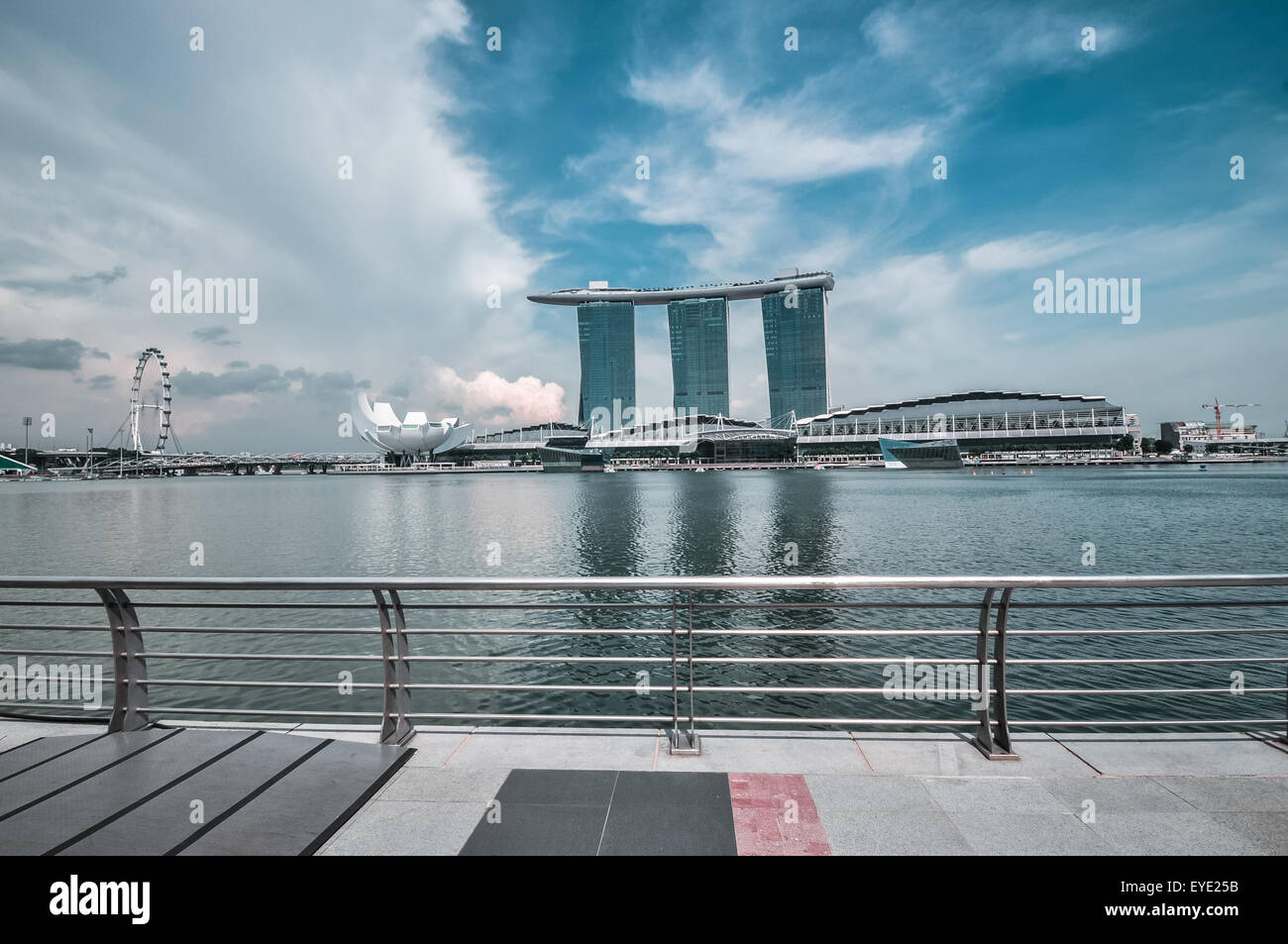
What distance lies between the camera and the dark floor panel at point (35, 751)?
12.8 ft

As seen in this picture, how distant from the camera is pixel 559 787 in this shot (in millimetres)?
3809

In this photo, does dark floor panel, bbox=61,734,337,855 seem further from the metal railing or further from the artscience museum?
the artscience museum

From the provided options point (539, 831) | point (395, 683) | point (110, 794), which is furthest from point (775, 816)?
point (110, 794)

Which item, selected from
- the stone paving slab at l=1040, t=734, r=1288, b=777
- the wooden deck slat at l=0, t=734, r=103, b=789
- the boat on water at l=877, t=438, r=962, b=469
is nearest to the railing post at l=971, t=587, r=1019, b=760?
the stone paving slab at l=1040, t=734, r=1288, b=777

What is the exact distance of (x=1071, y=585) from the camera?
159 inches

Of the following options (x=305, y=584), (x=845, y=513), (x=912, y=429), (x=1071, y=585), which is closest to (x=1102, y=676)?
(x=1071, y=585)

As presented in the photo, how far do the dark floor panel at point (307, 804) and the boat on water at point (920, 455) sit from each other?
14503cm

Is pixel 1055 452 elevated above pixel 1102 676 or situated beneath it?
elevated above

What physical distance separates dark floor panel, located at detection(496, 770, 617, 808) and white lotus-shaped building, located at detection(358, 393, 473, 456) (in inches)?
6709

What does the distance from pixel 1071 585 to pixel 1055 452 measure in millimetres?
166053

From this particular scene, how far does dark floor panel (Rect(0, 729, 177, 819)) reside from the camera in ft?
11.6

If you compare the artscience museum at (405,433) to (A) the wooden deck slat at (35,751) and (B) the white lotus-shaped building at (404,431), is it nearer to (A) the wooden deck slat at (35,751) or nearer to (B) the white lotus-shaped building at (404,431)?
(B) the white lotus-shaped building at (404,431)
